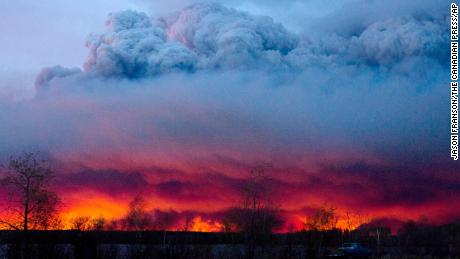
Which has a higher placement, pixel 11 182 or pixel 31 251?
pixel 11 182

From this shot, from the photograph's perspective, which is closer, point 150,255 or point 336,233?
point 150,255

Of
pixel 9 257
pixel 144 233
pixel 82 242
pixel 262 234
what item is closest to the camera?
pixel 82 242

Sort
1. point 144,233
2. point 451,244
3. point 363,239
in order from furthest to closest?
point 144,233 < point 363,239 < point 451,244

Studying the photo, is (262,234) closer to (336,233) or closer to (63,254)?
(336,233)

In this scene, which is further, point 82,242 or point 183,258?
point 183,258

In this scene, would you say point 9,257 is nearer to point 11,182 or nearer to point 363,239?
point 11,182

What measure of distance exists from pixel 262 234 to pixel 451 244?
2519cm

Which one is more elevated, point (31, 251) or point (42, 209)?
point (42, 209)

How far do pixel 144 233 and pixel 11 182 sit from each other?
44954 millimetres

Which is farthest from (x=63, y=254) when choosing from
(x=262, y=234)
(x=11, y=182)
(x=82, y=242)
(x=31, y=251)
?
(x=262, y=234)

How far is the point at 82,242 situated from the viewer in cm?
2066

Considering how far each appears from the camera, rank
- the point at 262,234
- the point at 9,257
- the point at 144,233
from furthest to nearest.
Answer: the point at 144,233 < the point at 262,234 < the point at 9,257

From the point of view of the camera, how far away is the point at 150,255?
1183 inches

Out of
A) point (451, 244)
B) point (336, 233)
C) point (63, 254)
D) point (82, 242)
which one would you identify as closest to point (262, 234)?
point (336, 233)
